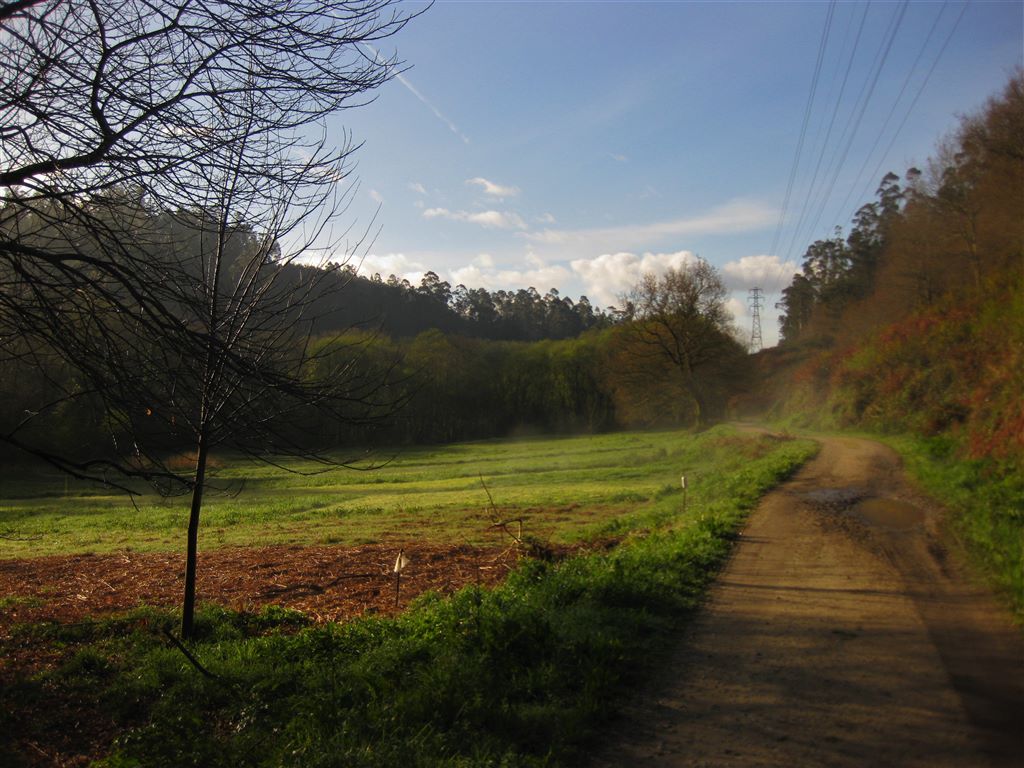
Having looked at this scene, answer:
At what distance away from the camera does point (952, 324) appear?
3006 centimetres

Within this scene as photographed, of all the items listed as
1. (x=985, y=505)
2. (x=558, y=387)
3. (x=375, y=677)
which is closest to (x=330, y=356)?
(x=375, y=677)

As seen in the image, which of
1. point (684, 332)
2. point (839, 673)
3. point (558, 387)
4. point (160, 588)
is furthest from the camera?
point (558, 387)

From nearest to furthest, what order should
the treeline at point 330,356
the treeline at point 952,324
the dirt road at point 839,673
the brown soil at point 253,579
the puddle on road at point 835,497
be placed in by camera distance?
the dirt road at point 839,673
the treeline at point 330,356
the brown soil at point 253,579
the puddle on road at point 835,497
the treeline at point 952,324

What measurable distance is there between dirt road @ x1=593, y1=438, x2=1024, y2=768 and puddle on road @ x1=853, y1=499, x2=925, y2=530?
1.91 m

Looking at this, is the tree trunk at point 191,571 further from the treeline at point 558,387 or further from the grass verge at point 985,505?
the treeline at point 558,387

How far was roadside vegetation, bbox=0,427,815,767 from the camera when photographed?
421 cm

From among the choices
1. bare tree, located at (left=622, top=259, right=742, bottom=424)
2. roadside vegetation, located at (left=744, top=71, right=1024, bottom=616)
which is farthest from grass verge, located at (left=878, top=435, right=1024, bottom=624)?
bare tree, located at (left=622, top=259, right=742, bottom=424)

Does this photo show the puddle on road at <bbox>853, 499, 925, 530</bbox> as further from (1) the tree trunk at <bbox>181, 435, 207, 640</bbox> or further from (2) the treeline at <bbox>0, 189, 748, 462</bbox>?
(1) the tree trunk at <bbox>181, 435, 207, 640</bbox>

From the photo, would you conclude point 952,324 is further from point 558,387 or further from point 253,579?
point 558,387

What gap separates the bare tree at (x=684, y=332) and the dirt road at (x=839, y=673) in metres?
38.3

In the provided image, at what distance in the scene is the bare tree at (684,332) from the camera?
46.9 metres

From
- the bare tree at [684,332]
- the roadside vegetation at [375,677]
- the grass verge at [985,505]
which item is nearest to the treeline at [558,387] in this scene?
the bare tree at [684,332]

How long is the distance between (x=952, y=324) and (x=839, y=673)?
30132mm

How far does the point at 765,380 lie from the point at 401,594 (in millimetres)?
59231
